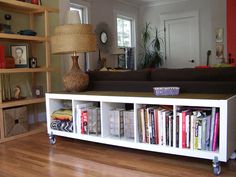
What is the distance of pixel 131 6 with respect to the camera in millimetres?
6984

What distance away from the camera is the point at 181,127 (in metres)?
2.10

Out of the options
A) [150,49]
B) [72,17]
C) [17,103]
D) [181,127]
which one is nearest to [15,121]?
[17,103]

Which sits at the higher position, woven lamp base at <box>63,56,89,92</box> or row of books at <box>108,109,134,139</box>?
woven lamp base at <box>63,56,89,92</box>

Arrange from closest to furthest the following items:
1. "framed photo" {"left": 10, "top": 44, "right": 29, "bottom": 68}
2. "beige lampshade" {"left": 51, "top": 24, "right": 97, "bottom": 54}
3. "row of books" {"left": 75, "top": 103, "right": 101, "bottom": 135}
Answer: "row of books" {"left": 75, "top": 103, "right": 101, "bottom": 135}
"beige lampshade" {"left": 51, "top": 24, "right": 97, "bottom": 54}
"framed photo" {"left": 10, "top": 44, "right": 29, "bottom": 68}

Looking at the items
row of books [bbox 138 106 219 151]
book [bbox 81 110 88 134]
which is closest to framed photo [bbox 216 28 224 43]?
row of books [bbox 138 106 219 151]

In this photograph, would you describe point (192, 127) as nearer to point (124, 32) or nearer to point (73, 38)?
point (73, 38)

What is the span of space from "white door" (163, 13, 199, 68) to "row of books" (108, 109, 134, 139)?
4.69m

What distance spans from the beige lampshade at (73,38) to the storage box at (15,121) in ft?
2.95

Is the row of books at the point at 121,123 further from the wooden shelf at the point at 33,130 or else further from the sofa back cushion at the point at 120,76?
the wooden shelf at the point at 33,130

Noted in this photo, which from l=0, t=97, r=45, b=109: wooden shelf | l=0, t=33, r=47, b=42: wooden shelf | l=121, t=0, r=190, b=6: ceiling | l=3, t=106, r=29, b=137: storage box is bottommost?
l=3, t=106, r=29, b=137: storage box

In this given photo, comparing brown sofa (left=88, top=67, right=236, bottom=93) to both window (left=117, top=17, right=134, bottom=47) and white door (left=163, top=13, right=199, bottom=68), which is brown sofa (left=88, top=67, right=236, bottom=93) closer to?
window (left=117, top=17, right=134, bottom=47)

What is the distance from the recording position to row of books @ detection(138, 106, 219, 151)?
2006 millimetres

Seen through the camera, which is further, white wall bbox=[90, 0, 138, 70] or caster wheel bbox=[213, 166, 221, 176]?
white wall bbox=[90, 0, 138, 70]

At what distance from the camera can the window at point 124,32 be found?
6.67 m
